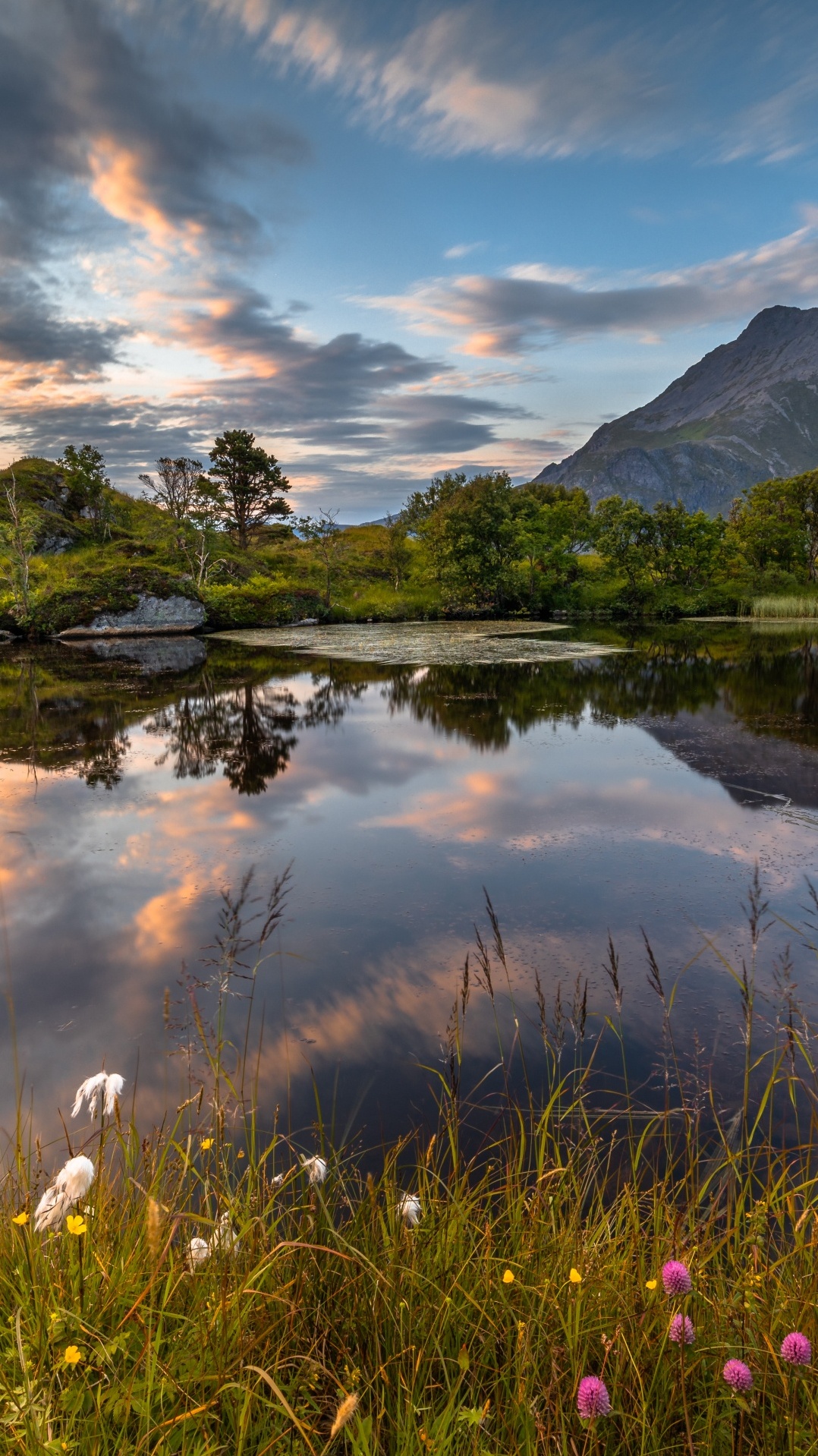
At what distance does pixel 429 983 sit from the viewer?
593cm

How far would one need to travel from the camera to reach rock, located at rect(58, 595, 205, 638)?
4041cm

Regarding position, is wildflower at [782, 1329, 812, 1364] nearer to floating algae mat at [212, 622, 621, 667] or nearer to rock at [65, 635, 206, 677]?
rock at [65, 635, 206, 677]

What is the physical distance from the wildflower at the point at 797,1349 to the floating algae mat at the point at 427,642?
85.7ft

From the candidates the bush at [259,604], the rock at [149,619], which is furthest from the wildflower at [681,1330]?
the bush at [259,604]

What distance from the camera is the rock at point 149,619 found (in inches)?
1591

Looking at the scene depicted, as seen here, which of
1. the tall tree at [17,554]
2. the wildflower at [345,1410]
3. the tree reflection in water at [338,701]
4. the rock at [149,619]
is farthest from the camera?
the rock at [149,619]

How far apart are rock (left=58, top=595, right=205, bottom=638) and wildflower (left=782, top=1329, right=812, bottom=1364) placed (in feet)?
141

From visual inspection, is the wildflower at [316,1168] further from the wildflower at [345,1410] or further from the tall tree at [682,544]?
the tall tree at [682,544]

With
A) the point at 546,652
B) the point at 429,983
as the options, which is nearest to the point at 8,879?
the point at 429,983

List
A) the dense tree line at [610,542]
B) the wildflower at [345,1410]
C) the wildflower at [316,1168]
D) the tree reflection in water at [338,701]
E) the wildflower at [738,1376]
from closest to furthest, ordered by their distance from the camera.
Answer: the wildflower at [345,1410] → the wildflower at [738,1376] → the wildflower at [316,1168] → the tree reflection in water at [338,701] → the dense tree line at [610,542]

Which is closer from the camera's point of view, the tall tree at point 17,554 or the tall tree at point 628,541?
the tall tree at point 17,554

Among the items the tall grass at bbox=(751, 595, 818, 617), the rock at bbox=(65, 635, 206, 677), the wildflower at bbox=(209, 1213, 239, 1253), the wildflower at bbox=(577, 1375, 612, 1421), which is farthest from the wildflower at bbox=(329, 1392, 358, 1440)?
the tall grass at bbox=(751, 595, 818, 617)

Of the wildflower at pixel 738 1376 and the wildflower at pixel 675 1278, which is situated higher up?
the wildflower at pixel 675 1278

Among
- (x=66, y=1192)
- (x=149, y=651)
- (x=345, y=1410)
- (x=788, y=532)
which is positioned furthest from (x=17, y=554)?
(x=788, y=532)
